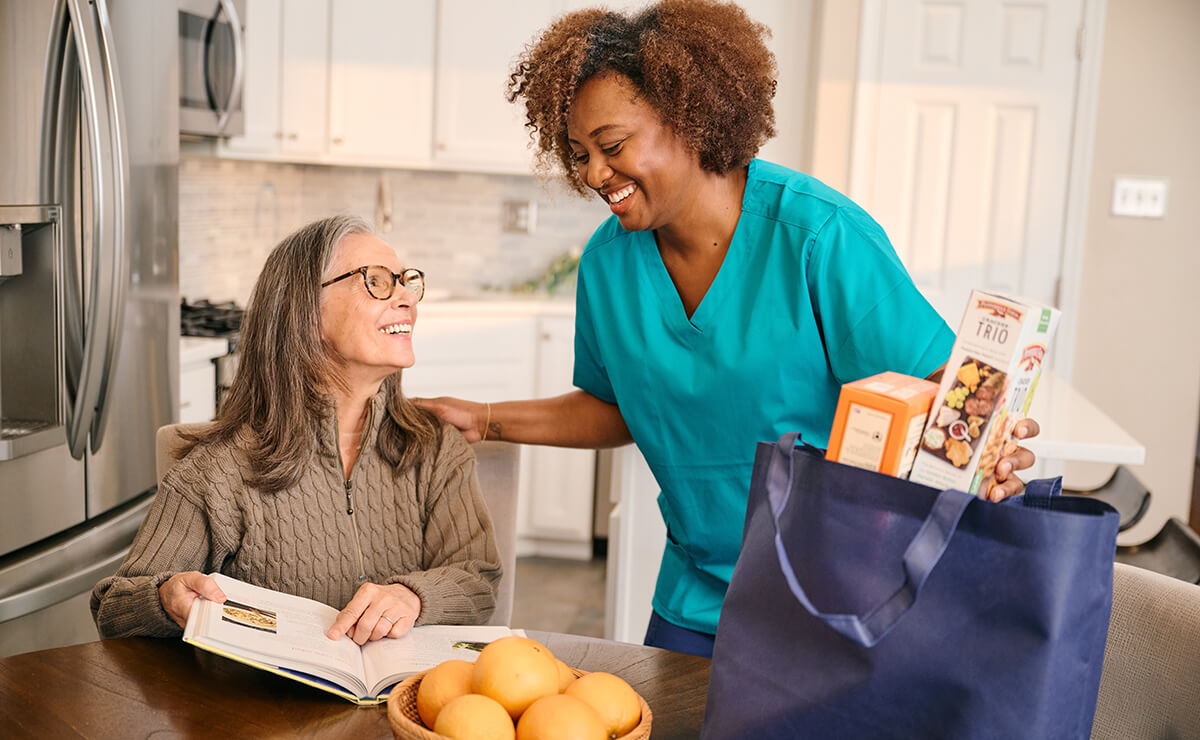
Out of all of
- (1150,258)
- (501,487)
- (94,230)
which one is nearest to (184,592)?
(501,487)

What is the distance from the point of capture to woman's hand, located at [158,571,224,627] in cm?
121

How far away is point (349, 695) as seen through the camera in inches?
42.5

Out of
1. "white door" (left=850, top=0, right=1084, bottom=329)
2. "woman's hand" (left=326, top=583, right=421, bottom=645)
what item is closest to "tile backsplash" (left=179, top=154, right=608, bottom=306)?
"white door" (left=850, top=0, right=1084, bottom=329)

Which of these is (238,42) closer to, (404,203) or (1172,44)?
(404,203)

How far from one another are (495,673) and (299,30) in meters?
3.59

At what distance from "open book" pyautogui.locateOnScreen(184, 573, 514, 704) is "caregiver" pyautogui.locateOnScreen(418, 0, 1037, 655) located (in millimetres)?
426

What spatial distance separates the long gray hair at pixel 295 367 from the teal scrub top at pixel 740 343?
33 cm

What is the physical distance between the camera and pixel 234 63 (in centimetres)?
337

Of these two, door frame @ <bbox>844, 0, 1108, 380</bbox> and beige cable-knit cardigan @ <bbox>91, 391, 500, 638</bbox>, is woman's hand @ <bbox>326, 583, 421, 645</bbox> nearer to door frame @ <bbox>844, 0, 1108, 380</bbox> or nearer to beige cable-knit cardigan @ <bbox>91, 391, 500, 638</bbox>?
beige cable-knit cardigan @ <bbox>91, 391, 500, 638</bbox>

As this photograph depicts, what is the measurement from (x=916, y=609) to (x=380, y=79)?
12.1 feet

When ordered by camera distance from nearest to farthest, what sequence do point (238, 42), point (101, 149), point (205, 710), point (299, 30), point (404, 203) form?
point (205, 710) < point (101, 149) < point (238, 42) < point (299, 30) < point (404, 203)

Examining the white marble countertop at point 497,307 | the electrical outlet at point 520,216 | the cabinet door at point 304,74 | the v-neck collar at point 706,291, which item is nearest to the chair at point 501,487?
the v-neck collar at point 706,291

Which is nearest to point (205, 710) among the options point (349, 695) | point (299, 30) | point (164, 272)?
point (349, 695)

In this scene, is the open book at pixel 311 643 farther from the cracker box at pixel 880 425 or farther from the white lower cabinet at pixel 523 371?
the white lower cabinet at pixel 523 371
